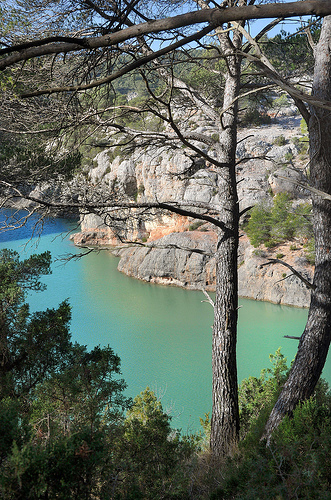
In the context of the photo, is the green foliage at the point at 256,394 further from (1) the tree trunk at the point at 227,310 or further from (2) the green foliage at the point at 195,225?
(2) the green foliage at the point at 195,225

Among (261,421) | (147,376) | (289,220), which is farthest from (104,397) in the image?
(289,220)

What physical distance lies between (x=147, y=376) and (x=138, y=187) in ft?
40.4

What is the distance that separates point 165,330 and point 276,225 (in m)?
5.82

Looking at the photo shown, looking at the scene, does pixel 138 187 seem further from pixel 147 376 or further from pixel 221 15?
pixel 221 15

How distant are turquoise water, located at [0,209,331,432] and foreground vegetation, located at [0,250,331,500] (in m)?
1.27

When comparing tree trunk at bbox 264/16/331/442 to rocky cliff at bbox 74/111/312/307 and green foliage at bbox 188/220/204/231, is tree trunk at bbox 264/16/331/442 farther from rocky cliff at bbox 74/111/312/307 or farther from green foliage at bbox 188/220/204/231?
green foliage at bbox 188/220/204/231

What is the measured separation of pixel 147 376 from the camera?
24.3 feet

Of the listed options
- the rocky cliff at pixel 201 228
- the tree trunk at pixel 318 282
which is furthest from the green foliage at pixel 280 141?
the tree trunk at pixel 318 282

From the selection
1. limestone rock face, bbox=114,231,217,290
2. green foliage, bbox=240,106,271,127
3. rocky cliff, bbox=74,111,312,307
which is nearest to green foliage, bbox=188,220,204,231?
rocky cliff, bbox=74,111,312,307

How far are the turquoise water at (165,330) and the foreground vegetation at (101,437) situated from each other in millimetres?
1272

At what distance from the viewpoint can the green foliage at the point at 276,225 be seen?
41.9 ft

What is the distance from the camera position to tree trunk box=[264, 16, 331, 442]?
2789 millimetres

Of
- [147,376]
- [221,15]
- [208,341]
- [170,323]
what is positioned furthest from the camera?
[170,323]

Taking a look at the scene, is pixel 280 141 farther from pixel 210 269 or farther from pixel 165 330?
pixel 165 330
